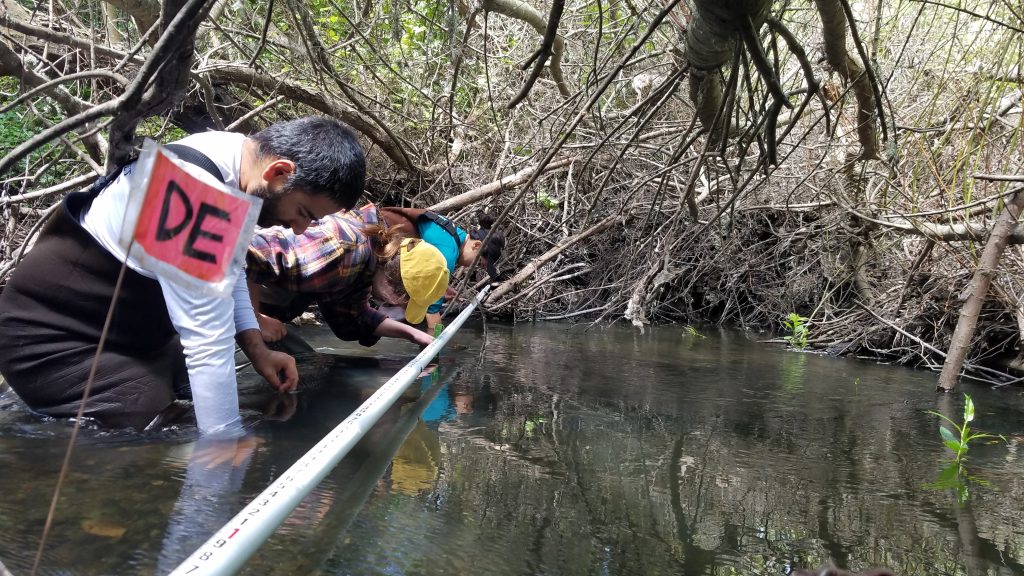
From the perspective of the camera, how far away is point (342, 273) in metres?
3.28

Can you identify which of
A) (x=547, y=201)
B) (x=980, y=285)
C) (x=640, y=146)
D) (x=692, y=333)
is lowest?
(x=692, y=333)

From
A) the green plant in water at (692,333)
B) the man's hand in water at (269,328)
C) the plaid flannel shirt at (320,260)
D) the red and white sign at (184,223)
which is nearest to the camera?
the red and white sign at (184,223)

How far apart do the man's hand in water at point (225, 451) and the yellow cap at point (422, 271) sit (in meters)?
1.56

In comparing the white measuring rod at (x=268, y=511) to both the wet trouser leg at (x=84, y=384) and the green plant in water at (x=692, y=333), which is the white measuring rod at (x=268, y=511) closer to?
the wet trouser leg at (x=84, y=384)

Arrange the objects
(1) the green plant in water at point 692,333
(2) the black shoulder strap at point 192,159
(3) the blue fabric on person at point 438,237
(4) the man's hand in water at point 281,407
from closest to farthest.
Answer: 1. (2) the black shoulder strap at point 192,159
2. (4) the man's hand in water at point 281,407
3. (3) the blue fabric on person at point 438,237
4. (1) the green plant in water at point 692,333

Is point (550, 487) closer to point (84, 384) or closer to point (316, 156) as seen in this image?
point (316, 156)

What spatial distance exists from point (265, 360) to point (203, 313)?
27.6 inches

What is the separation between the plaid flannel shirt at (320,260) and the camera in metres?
3.12

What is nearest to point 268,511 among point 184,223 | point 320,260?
point 184,223

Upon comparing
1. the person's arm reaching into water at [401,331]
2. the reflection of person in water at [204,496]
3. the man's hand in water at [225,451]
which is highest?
the person's arm reaching into water at [401,331]

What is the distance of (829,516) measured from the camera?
1809 millimetres

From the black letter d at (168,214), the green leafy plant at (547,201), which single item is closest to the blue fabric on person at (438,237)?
the green leafy plant at (547,201)

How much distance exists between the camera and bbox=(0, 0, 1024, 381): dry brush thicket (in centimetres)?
326

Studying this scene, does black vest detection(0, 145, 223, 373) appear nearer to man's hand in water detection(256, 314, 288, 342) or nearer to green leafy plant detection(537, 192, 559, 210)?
man's hand in water detection(256, 314, 288, 342)
